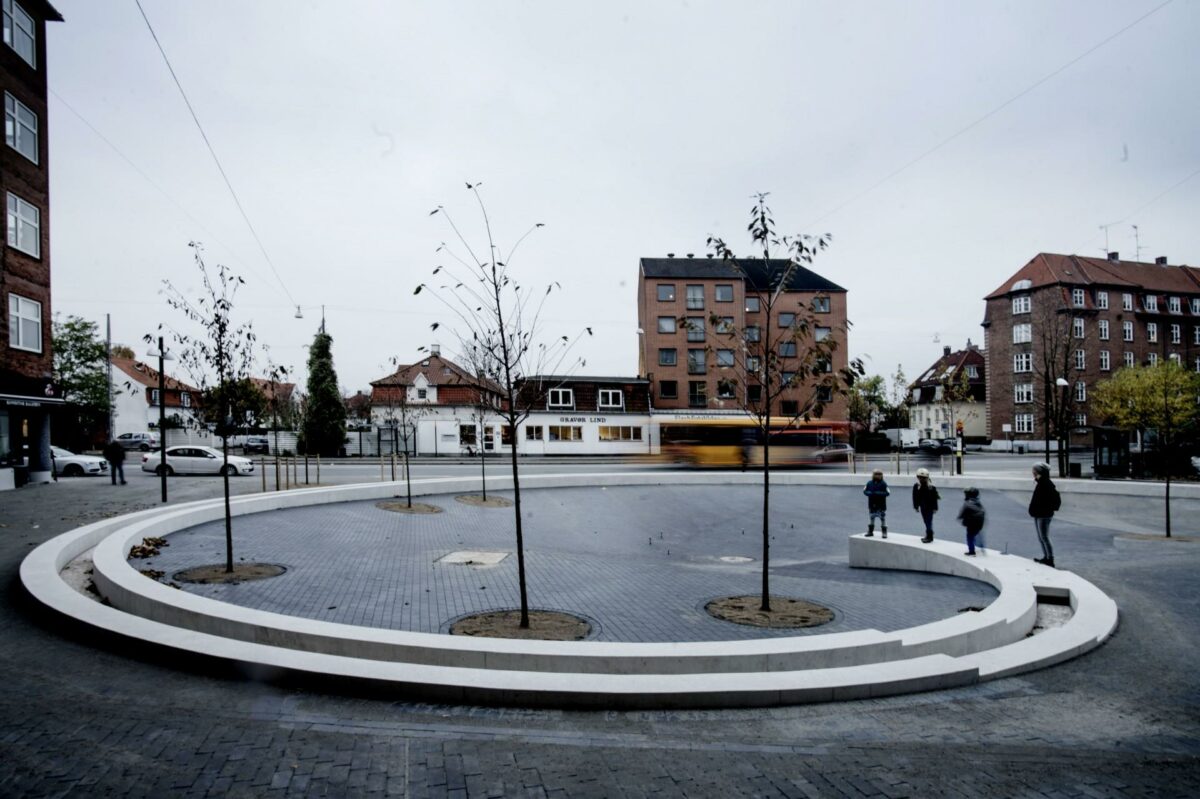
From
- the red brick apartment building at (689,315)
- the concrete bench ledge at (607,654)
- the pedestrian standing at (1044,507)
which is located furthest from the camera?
the red brick apartment building at (689,315)

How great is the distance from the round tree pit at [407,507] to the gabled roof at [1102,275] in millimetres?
58335

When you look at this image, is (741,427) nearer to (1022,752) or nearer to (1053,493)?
(1053,493)

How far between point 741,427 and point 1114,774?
3332cm

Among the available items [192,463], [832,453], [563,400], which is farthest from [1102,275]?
[192,463]

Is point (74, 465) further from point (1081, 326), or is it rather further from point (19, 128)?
point (1081, 326)

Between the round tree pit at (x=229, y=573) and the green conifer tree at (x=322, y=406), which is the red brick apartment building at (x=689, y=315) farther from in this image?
the round tree pit at (x=229, y=573)

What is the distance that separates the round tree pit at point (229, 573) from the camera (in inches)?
423

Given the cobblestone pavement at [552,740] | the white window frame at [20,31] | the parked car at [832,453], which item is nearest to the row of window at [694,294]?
the parked car at [832,453]

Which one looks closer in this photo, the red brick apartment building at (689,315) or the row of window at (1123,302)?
the red brick apartment building at (689,315)

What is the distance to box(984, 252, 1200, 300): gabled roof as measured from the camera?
205 ft

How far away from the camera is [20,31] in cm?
2333

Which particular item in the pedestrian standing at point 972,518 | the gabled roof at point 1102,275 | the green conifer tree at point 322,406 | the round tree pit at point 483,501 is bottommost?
the round tree pit at point 483,501

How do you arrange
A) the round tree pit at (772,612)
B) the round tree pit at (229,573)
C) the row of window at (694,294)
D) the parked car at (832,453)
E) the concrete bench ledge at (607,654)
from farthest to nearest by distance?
the row of window at (694,294), the parked car at (832,453), the round tree pit at (229,573), the round tree pit at (772,612), the concrete bench ledge at (607,654)

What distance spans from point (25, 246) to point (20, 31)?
688 centimetres
